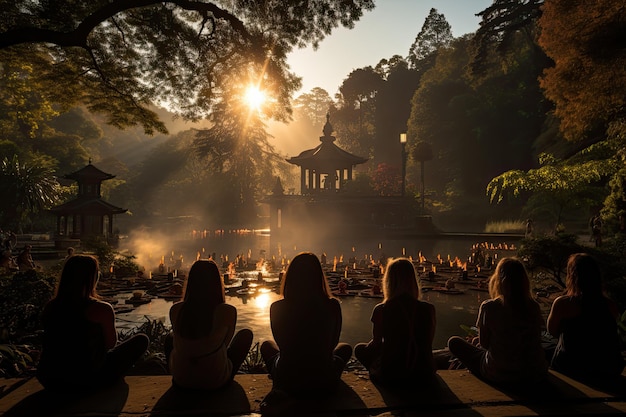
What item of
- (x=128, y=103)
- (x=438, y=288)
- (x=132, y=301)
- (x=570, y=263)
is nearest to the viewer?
(x=570, y=263)

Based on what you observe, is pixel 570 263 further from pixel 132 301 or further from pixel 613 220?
pixel 613 220

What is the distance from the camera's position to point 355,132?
235 ft

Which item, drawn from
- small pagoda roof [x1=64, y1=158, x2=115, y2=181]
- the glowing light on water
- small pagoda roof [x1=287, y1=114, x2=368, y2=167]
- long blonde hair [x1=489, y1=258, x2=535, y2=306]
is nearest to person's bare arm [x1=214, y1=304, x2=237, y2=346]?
long blonde hair [x1=489, y1=258, x2=535, y2=306]

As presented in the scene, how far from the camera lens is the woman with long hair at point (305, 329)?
3.58 meters

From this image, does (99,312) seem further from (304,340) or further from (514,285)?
(514,285)

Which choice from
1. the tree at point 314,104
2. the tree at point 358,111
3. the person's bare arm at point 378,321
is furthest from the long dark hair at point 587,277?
the tree at point 314,104

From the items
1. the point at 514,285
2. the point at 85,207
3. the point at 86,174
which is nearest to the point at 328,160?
the point at 86,174

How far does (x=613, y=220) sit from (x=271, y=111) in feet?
36.6

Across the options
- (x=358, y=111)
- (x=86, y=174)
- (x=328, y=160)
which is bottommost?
(x=86, y=174)

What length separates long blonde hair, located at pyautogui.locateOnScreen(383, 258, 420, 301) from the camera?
12.5 feet

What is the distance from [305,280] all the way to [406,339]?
38.5 inches

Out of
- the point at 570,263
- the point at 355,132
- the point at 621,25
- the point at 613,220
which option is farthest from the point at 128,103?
the point at 355,132

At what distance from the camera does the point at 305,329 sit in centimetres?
357

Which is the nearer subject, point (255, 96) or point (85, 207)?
point (255, 96)
